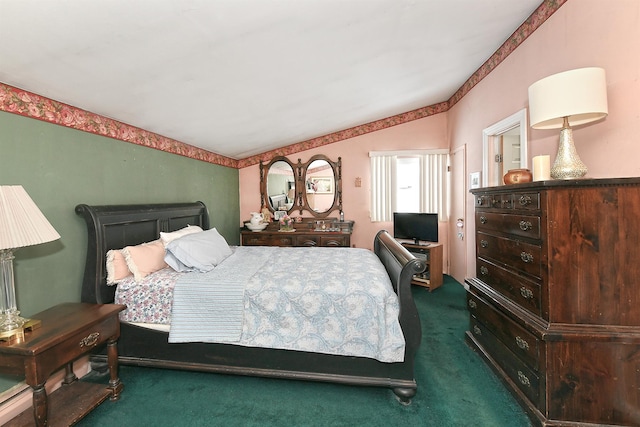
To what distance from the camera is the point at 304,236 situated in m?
4.34

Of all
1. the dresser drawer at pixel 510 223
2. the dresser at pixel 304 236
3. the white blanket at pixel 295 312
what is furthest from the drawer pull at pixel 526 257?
the dresser at pixel 304 236

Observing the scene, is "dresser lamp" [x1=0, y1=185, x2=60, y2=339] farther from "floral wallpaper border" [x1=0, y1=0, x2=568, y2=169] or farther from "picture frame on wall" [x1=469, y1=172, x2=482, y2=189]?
"picture frame on wall" [x1=469, y1=172, x2=482, y2=189]

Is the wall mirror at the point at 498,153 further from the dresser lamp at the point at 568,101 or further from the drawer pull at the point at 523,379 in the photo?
the drawer pull at the point at 523,379

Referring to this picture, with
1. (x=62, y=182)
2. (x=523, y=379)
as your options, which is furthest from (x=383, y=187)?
(x=62, y=182)

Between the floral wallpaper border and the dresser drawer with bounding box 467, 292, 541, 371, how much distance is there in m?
2.30

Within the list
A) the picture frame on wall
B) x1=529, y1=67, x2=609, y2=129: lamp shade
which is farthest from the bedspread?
the picture frame on wall

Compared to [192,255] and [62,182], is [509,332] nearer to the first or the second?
[192,255]

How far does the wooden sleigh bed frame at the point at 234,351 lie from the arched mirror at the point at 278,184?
253 centimetres

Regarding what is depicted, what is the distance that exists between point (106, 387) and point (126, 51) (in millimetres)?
2140

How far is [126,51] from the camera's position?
1.64 m

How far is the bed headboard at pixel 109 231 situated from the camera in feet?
6.98

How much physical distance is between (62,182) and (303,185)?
3228mm

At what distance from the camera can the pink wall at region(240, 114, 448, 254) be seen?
4.68 metres

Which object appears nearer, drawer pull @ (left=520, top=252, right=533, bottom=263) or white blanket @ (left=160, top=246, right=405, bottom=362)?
drawer pull @ (left=520, top=252, right=533, bottom=263)
